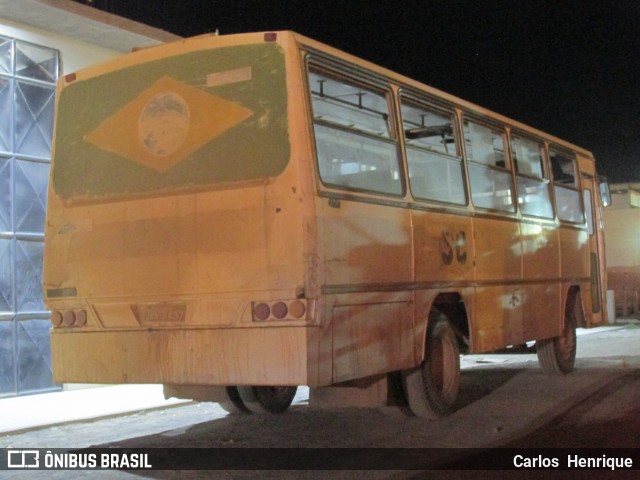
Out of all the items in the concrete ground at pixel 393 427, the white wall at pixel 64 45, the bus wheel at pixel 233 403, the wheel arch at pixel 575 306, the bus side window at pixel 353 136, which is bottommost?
the concrete ground at pixel 393 427

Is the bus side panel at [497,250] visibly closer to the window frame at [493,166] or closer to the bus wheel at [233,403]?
the window frame at [493,166]

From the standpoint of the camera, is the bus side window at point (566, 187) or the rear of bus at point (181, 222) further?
the bus side window at point (566, 187)

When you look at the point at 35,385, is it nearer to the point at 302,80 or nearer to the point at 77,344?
the point at 77,344

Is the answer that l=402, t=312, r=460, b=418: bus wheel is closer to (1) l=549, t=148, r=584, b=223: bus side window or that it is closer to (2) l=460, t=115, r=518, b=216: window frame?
(2) l=460, t=115, r=518, b=216: window frame

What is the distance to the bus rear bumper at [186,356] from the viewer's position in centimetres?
608

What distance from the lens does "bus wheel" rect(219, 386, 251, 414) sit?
8.50 meters

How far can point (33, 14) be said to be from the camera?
37.2ft

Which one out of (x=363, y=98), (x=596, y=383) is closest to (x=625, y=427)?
(x=596, y=383)

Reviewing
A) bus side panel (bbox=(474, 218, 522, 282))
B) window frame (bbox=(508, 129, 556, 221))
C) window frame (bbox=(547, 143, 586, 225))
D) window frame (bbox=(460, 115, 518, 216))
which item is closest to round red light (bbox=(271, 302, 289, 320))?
bus side panel (bbox=(474, 218, 522, 282))

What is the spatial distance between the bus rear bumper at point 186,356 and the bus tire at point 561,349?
673 centimetres

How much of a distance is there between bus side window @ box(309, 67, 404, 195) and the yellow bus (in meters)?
0.02

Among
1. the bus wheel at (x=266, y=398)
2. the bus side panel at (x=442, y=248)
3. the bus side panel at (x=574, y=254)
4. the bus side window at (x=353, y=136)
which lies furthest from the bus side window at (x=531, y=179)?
the bus wheel at (x=266, y=398)

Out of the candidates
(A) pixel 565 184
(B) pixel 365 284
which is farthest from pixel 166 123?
(A) pixel 565 184

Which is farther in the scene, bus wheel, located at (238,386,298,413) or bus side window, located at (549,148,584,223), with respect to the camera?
bus side window, located at (549,148,584,223)
